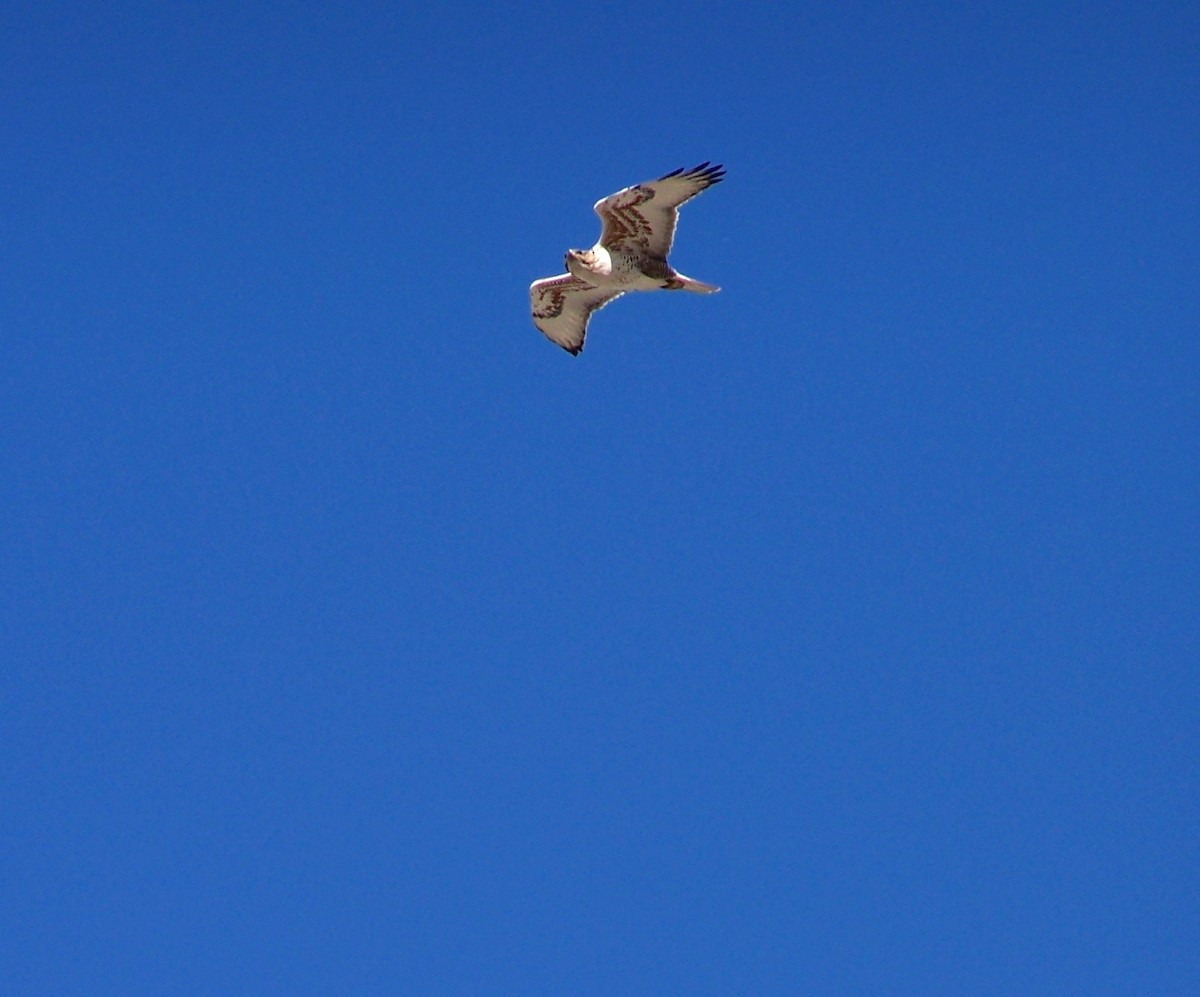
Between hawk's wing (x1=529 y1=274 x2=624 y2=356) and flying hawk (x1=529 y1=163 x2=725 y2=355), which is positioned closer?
flying hawk (x1=529 y1=163 x2=725 y2=355)

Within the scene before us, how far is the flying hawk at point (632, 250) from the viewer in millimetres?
25906

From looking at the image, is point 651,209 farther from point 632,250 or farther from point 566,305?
Answer: point 566,305

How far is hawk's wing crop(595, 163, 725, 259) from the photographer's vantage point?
25.7 meters

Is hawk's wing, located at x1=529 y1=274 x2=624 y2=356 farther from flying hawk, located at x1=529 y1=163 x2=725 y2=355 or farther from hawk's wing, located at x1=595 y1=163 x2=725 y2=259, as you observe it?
hawk's wing, located at x1=595 y1=163 x2=725 y2=259

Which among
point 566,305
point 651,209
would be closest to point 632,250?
point 651,209

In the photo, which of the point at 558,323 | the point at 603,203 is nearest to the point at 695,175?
the point at 603,203

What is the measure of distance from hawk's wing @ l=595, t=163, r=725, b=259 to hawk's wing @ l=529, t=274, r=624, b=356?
5.54ft

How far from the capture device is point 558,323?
96.9ft

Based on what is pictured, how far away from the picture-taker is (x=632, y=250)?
26.9 meters

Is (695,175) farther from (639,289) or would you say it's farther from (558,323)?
(558,323)

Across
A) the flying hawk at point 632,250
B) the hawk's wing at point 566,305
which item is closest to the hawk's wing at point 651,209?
the flying hawk at point 632,250

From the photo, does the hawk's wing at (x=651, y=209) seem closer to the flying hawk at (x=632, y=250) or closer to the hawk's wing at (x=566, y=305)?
the flying hawk at (x=632, y=250)

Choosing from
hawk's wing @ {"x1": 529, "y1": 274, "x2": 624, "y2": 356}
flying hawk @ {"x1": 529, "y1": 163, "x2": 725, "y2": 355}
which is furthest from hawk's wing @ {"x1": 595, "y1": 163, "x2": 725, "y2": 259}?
hawk's wing @ {"x1": 529, "y1": 274, "x2": 624, "y2": 356}

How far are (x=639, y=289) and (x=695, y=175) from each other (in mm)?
2822
